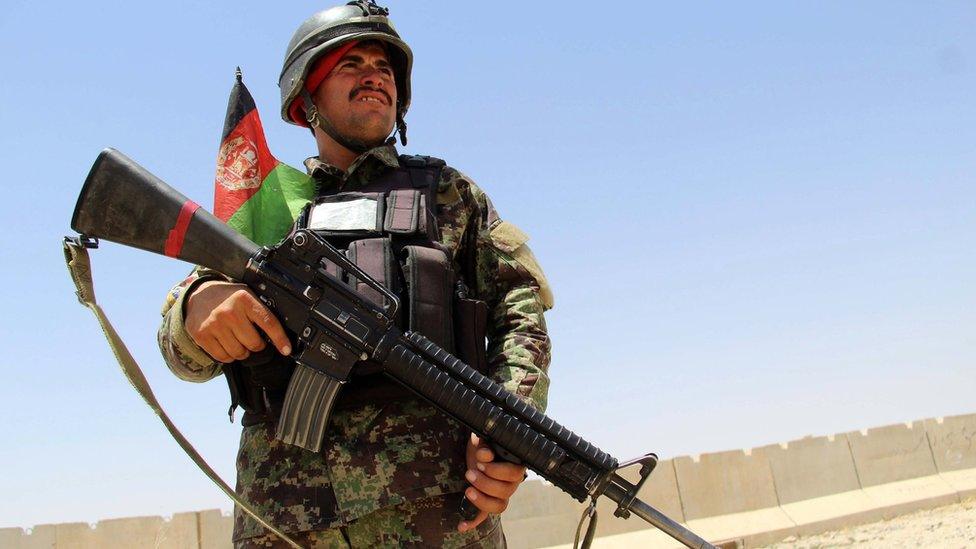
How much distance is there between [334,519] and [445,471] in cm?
33

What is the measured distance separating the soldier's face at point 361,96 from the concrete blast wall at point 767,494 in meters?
4.46

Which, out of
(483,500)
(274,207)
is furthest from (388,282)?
(483,500)

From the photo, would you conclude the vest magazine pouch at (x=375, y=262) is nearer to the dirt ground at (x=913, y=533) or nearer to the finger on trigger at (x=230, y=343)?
the finger on trigger at (x=230, y=343)

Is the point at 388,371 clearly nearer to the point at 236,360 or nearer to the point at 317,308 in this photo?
the point at 317,308

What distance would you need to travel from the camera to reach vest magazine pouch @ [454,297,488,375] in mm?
2805

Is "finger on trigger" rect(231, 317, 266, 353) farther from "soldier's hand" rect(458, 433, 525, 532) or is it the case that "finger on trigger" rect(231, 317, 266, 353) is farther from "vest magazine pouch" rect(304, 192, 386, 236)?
"soldier's hand" rect(458, 433, 525, 532)

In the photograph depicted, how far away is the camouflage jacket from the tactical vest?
0.06 meters

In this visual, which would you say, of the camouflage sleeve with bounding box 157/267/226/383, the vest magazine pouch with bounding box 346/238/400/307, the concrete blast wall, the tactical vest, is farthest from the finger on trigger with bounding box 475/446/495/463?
the concrete blast wall

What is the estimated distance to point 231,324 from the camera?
8.30 feet

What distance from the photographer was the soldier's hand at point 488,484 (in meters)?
2.48

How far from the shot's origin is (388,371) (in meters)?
2.61

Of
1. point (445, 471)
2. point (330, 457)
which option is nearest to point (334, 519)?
point (330, 457)

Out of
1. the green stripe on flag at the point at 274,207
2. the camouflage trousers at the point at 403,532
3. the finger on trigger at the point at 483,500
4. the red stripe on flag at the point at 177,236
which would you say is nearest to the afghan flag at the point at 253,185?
the green stripe on flag at the point at 274,207

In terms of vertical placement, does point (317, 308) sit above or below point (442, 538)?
above
